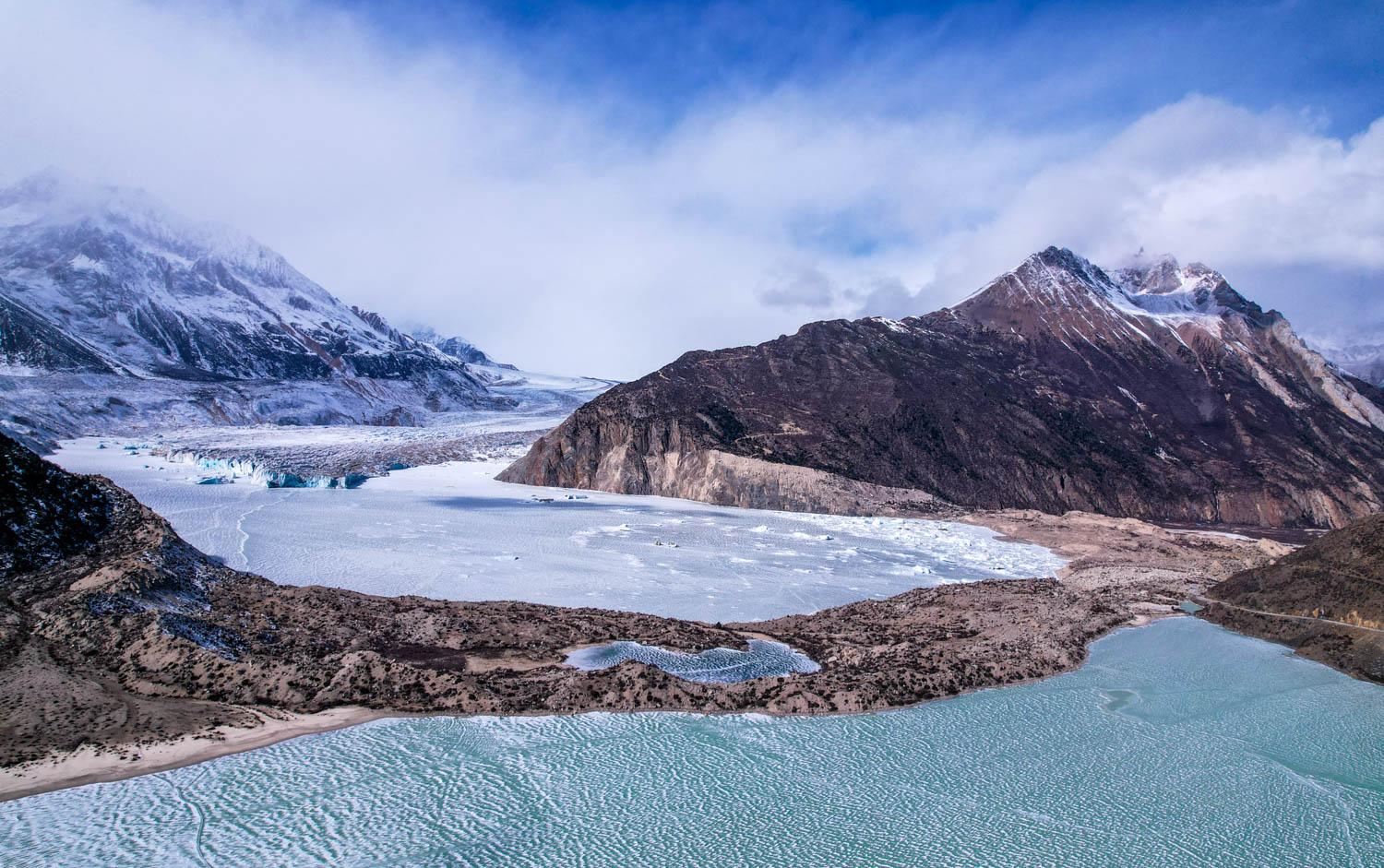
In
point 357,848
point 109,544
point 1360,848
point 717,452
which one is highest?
point 717,452

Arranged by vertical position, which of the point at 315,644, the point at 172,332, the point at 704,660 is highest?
the point at 172,332

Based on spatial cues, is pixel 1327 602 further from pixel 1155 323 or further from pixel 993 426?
pixel 1155 323

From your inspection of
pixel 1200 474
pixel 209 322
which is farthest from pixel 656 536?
pixel 209 322

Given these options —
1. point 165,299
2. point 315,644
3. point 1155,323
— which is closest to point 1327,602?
point 315,644

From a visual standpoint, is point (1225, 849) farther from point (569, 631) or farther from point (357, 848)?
point (569, 631)

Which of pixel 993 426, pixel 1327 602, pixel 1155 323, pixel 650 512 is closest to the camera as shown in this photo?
pixel 1327 602

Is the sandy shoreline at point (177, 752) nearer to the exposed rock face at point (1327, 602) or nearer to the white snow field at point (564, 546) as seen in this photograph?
the white snow field at point (564, 546)
